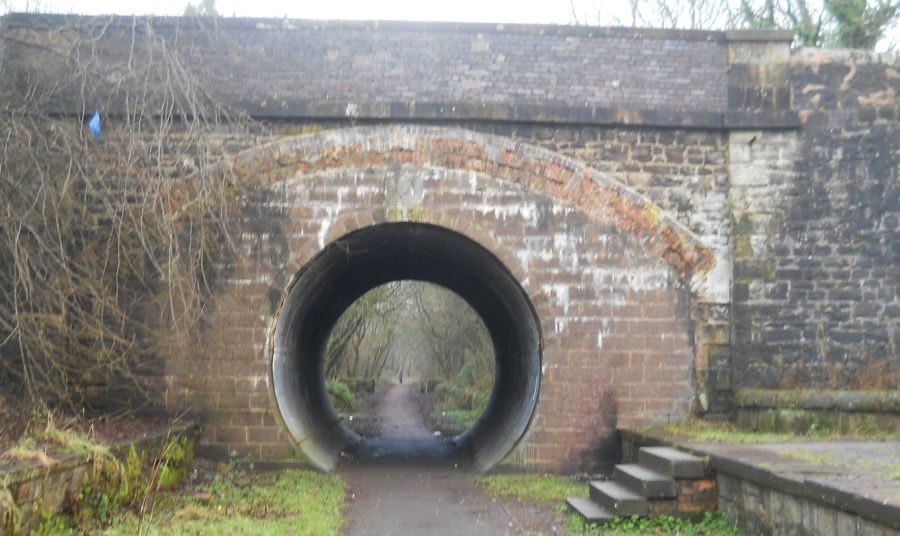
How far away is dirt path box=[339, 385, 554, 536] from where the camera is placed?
23.1 feet

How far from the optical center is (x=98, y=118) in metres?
9.18

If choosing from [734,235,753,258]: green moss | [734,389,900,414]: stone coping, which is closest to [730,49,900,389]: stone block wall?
[734,235,753,258]: green moss

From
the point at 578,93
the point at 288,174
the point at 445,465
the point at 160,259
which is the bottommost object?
the point at 445,465

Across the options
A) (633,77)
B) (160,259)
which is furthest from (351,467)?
(633,77)

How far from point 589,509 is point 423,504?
184cm

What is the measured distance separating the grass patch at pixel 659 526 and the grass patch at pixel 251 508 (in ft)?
6.70

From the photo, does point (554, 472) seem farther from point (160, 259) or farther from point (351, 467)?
point (160, 259)

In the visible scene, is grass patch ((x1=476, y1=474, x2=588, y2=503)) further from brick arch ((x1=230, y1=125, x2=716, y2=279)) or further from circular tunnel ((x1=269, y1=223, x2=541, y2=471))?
brick arch ((x1=230, y1=125, x2=716, y2=279))

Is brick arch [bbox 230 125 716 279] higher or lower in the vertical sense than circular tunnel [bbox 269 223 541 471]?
higher

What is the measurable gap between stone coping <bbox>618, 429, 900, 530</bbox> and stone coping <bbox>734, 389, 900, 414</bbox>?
5.26ft

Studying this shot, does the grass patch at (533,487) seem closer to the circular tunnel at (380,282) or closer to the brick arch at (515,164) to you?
the circular tunnel at (380,282)

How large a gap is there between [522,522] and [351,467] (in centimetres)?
389

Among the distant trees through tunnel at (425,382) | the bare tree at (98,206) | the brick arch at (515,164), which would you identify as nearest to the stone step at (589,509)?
the brick arch at (515,164)

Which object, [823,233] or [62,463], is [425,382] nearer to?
[823,233]
